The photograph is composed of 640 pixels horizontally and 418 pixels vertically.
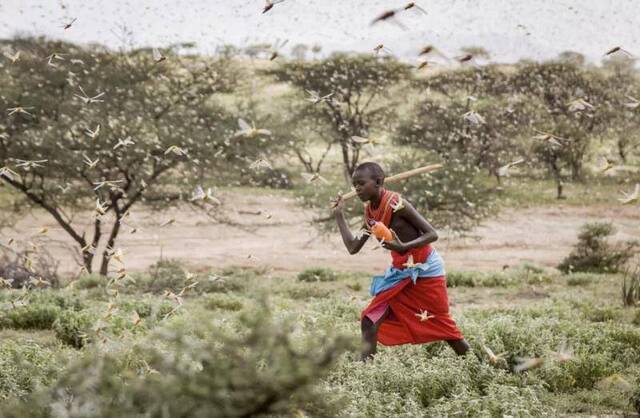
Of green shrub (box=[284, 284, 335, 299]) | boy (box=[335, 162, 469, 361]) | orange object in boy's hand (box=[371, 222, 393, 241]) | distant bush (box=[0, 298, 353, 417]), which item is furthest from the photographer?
green shrub (box=[284, 284, 335, 299])

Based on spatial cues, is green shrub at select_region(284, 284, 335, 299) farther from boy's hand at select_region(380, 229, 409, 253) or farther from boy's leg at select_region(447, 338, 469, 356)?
boy's hand at select_region(380, 229, 409, 253)

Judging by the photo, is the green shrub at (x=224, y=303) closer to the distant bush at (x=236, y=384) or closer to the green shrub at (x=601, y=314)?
the green shrub at (x=601, y=314)

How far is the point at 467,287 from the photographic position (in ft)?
43.0

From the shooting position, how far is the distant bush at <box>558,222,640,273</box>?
51.1ft

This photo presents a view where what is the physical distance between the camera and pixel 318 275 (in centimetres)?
1537

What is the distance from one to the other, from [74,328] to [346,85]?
21800 mm

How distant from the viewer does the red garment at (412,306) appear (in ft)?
18.4

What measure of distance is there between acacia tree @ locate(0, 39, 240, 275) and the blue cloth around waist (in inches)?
362

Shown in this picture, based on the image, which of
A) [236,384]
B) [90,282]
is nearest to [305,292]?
[90,282]

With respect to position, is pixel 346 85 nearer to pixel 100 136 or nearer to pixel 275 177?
pixel 275 177

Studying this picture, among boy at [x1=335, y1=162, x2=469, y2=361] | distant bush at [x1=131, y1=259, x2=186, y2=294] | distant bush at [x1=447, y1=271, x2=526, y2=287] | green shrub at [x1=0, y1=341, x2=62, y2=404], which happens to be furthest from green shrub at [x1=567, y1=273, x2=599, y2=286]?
green shrub at [x1=0, y1=341, x2=62, y2=404]

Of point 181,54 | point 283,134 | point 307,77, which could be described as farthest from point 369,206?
point 307,77

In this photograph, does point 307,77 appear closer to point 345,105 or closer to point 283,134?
point 345,105

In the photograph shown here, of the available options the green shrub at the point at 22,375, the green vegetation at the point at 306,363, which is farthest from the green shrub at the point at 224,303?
the green shrub at the point at 22,375
